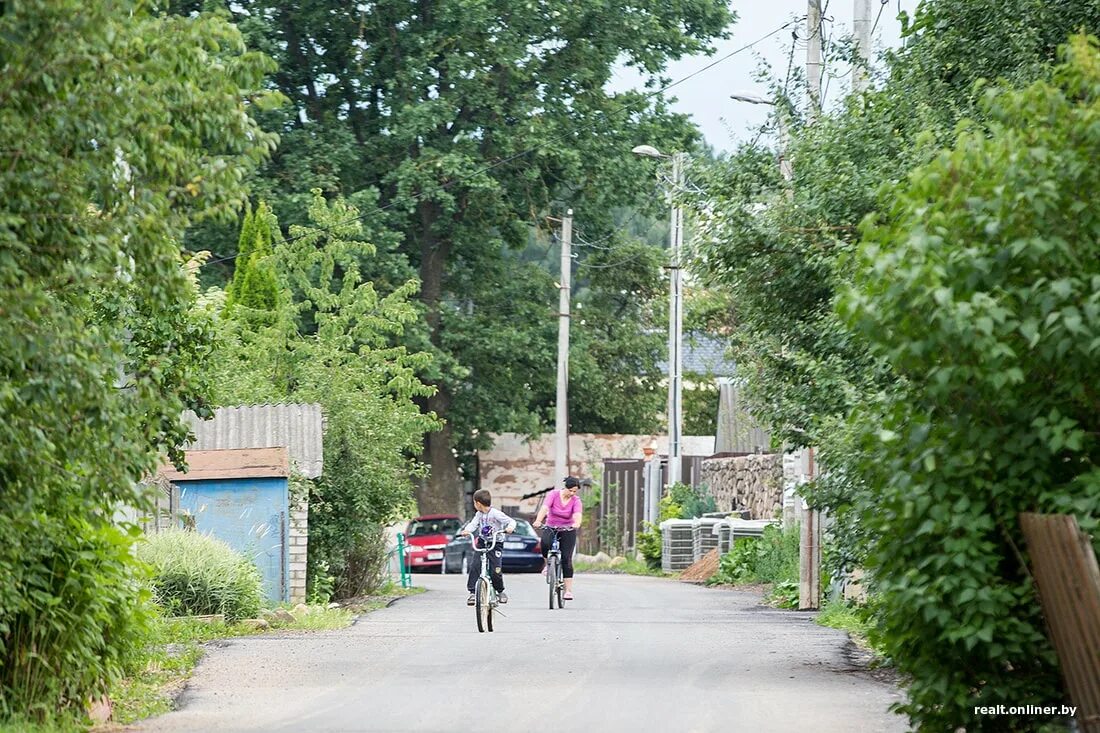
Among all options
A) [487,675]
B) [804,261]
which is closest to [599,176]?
[804,261]

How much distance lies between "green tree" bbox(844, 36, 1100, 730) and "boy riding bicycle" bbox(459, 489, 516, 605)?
31.5ft

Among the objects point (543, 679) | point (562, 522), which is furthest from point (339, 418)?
point (543, 679)

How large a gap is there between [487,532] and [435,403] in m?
23.8

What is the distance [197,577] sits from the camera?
55.9 ft

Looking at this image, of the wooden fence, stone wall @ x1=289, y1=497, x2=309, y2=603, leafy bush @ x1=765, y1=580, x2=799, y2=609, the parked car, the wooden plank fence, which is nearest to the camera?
the wooden plank fence

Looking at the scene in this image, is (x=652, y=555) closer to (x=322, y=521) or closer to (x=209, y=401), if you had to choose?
(x=322, y=521)

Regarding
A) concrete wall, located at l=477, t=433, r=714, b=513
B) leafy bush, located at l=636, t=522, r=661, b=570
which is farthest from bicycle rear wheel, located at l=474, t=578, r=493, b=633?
concrete wall, located at l=477, t=433, r=714, b=513

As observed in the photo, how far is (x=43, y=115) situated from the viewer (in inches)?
309

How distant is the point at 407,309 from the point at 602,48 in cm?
1090

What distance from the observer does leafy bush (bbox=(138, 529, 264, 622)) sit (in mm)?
16766

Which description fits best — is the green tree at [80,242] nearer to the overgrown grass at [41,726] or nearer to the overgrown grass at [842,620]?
the overgrown grass at [41,726]

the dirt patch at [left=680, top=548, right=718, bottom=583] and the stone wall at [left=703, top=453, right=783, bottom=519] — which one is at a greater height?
the stone wall at [left=703, top=453, right=783, bottom=519]

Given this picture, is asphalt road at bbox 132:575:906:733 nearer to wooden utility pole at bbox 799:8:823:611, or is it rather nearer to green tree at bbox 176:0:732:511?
wooden utility pole at bbox 799:8:823:611

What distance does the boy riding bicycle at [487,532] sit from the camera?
58.9ft
